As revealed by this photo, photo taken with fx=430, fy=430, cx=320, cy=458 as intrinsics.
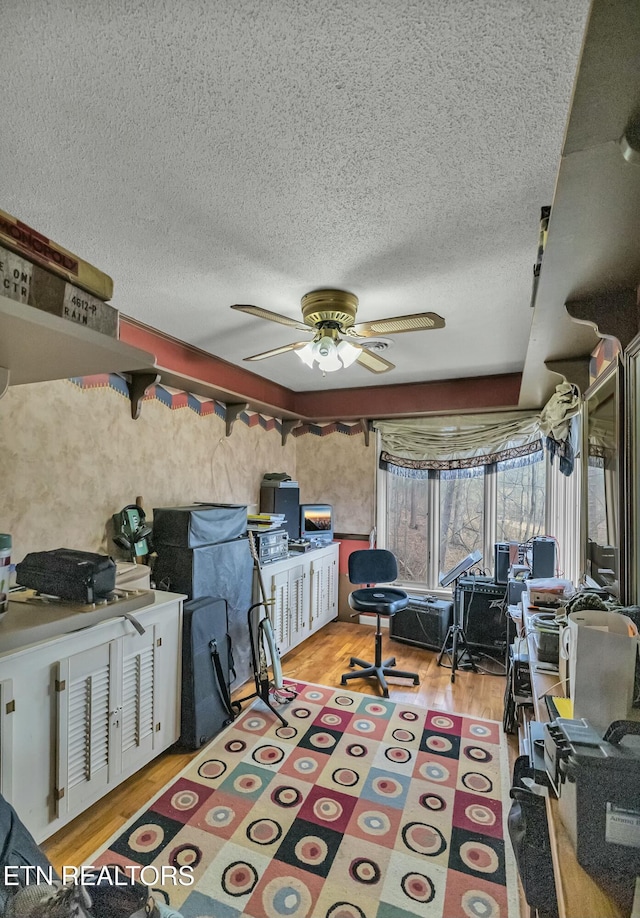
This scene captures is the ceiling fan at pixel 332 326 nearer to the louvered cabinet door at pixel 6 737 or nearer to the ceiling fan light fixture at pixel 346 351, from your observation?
the ceiling fan light fixture at pixel 346 351

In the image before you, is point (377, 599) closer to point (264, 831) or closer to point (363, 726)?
point (363, 726)

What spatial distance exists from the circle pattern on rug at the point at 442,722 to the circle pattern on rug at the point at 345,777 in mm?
664

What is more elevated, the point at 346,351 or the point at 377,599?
the point at 346,351

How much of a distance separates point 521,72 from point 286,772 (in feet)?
8.86

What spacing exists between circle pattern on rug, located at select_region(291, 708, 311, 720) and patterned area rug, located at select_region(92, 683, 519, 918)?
5 centimetres

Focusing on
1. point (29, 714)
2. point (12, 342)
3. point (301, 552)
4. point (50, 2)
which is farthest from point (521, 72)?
point (301, 552)

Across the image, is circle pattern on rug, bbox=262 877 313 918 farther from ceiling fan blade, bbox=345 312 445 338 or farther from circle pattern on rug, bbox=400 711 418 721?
ceiling fan blade, bbox=345 312 445 338

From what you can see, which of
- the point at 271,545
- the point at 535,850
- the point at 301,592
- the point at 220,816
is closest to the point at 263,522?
the point at 271,545

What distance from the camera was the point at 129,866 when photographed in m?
1.56

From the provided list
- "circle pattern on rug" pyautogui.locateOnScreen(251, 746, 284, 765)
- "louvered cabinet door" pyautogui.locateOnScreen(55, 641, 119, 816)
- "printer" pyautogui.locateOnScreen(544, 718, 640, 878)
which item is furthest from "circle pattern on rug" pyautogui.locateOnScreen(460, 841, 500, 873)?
"louvered cabinet door" pyautogui.locateOnScreen(55, 641, 119, 816)

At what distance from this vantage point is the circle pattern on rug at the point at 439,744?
230 centimetres

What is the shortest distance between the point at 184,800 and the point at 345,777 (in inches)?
29.3

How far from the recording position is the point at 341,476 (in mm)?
4504

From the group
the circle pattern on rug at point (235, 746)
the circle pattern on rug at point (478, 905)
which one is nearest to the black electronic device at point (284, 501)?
the circle pattern on rug at point (235, 746)
